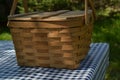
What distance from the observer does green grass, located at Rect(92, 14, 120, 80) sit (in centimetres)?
329

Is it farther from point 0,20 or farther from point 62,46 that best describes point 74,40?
point 0,20

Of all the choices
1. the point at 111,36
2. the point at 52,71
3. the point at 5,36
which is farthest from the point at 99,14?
the point at 52,71

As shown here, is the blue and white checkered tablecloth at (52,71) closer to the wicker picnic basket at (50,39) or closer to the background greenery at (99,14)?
the wicker picnic basket at (50,39)

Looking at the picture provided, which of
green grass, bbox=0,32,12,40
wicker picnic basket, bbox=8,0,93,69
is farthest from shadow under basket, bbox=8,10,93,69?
green grass, bbox=0,32,12,40

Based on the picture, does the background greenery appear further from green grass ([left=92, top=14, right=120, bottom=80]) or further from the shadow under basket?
the shadow under basket

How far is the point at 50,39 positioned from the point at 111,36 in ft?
9.84

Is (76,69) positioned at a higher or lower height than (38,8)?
higher

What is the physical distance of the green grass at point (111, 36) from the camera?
3287mm

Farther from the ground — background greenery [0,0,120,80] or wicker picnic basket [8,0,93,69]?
wicker picnic basket [8,0,93,69]

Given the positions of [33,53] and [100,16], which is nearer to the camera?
[33,53]

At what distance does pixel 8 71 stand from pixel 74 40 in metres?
0.30

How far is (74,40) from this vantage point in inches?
48.7

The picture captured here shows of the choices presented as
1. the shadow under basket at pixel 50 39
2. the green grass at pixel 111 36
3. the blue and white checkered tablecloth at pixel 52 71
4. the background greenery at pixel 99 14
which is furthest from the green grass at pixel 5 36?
the shadow under basket at pixel 50 39

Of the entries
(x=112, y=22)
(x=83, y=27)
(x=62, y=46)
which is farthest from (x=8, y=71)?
(x=112, y=22)
